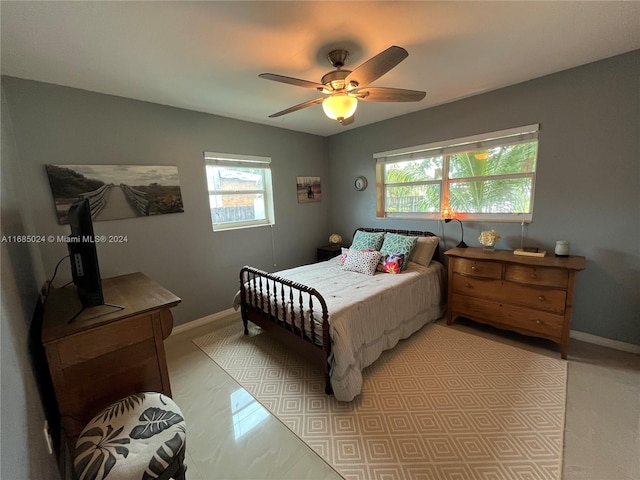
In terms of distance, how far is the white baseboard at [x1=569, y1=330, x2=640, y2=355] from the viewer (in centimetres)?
230

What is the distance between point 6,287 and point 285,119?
10.00ft

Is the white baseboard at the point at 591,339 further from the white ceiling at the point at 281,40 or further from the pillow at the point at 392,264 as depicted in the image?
the white ceiling at the point at 281,40

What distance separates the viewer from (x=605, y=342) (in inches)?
95.1

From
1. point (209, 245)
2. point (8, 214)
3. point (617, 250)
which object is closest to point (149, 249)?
point (209, 245)

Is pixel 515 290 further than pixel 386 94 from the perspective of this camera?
Yes

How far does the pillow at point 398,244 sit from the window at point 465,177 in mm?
512

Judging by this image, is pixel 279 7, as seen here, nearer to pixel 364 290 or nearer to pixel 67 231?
pixel 364 290

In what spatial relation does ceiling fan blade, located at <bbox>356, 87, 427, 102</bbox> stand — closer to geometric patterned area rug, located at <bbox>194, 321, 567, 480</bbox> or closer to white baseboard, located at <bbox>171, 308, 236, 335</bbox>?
geometric patterned area rug, located at <bbox>194, 321, 567, 480</bbox>

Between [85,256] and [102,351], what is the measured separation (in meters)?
0.48

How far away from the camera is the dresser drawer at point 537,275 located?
2.21 m

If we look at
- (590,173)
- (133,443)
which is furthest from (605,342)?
(133,443)

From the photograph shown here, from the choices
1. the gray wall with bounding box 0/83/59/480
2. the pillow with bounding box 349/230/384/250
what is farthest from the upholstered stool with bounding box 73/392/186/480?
the pillow with bounding box 349/230/384/250

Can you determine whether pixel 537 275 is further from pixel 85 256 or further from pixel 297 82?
pixel 85 256

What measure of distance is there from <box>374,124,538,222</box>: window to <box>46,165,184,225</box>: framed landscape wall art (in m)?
2.73
